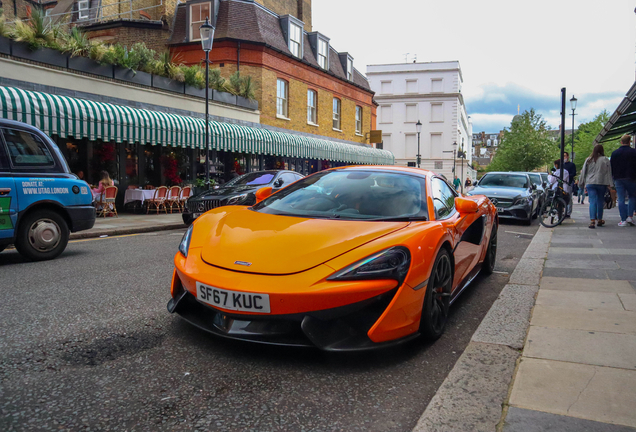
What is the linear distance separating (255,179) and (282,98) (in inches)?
479

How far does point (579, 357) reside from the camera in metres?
3.12

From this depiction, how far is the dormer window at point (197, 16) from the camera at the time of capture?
22.5m

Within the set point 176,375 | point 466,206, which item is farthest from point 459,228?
point 176,375

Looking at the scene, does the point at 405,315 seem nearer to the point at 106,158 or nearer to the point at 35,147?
the point at 35,147

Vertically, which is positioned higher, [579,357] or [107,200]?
[107,200]

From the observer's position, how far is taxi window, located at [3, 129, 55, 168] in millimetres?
6359

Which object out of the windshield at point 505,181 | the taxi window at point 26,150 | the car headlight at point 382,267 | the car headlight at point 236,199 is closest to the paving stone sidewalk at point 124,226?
the car headlight at point 236,199

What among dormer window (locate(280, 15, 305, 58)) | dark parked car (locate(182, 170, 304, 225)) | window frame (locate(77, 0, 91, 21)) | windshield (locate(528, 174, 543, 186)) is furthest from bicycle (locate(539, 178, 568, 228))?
window frame (locate(77, 0, 91, 21))

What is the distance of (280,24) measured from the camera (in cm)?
2520

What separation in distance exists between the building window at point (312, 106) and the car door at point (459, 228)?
2223 centimetres

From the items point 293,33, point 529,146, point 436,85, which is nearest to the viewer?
point 293,33

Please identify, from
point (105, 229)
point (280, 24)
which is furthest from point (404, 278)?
point (280, 24)

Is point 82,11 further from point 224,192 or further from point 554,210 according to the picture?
point 554,210

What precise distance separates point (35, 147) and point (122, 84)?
9.90 meters
